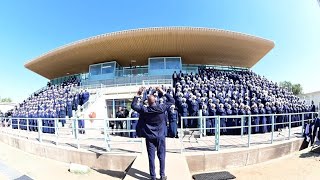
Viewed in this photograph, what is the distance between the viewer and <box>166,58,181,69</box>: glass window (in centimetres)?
2295

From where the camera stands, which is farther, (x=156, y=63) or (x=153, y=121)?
(x=156, y=63)

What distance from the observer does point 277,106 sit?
1151cm

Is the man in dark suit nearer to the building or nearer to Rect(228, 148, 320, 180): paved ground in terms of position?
Rect(228, 148, 320, 180): paved ground

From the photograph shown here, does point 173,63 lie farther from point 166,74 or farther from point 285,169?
point 285,169

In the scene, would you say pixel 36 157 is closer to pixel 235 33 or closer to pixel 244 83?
pixel 244 83

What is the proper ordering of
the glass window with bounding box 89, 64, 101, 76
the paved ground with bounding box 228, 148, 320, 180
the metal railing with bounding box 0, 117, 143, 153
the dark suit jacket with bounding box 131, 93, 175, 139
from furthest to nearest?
the glass window with bounding box 89, 64, 101, 76
the metal railing with bounding box 0, 117, 143, 153
the paved ground with bounding box 228, 148, 320, 180
the dark suit jacket with bounding box 131, 93, 175, 139

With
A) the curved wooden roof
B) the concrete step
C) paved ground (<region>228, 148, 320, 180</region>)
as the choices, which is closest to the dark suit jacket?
the concrete step

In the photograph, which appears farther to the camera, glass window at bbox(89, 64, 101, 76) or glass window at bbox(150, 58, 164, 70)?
glass window at bbox(89, 64, 101, 76)

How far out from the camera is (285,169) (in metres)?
6.50

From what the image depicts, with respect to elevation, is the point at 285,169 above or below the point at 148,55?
below

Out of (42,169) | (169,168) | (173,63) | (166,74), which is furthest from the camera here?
(173,63)

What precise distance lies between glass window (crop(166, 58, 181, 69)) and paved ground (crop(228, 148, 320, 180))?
1623cm

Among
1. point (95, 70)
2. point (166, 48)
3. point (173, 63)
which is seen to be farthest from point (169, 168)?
point (95, 70)

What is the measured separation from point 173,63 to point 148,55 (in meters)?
2.64
